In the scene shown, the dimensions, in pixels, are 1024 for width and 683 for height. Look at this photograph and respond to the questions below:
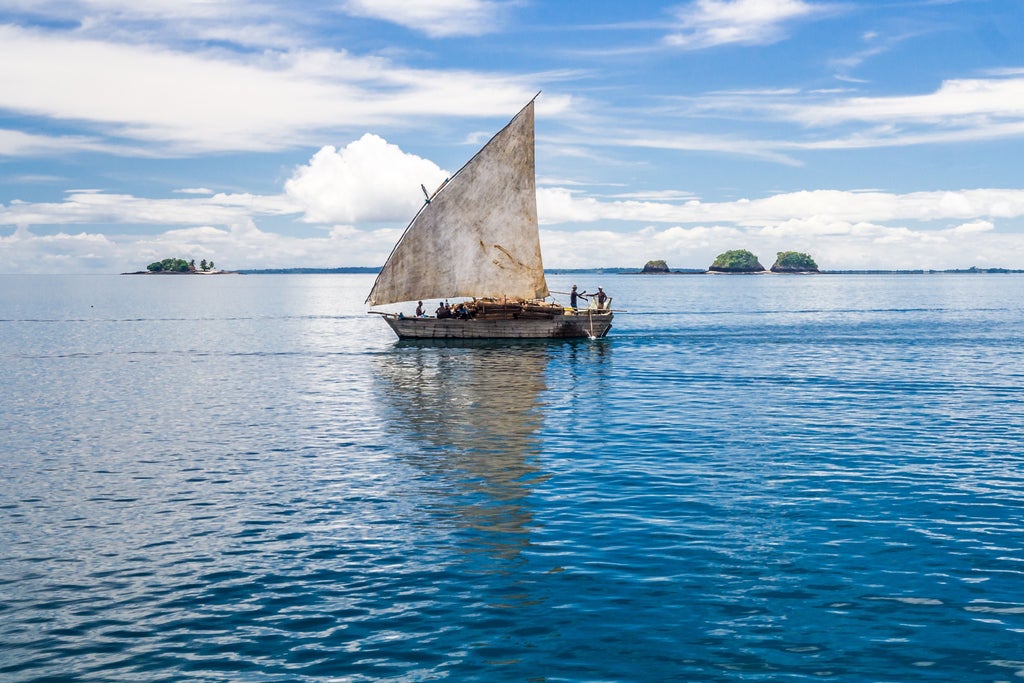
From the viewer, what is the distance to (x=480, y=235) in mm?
73438

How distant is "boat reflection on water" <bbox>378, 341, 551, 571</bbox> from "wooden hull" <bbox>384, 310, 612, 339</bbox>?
7957 millimetres

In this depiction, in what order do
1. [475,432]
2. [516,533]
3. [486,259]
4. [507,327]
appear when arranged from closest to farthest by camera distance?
[516,533]
[475,432]
[486,259]
[507,327]

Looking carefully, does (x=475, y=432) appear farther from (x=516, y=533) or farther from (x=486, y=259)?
(x=486, y=259)

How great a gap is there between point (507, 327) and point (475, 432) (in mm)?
42717

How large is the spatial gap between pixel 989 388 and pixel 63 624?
151ft

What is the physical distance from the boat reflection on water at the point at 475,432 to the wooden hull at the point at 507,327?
796 centimetres

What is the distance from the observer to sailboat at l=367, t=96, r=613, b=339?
2798 inches

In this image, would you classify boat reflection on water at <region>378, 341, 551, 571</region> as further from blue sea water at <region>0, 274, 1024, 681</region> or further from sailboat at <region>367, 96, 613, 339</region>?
sailboat at <region>367, 96, 613, 339</region>

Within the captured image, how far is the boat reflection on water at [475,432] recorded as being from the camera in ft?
72.7

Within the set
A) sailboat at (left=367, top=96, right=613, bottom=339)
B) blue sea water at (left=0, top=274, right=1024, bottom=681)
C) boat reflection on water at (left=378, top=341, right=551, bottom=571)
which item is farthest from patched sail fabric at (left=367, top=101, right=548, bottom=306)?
blue sea water at (left=0, top=274, right=1024, bottom=681)

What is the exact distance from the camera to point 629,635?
49.1 ft

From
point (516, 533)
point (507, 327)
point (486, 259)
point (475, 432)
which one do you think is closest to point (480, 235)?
point (486, 259)

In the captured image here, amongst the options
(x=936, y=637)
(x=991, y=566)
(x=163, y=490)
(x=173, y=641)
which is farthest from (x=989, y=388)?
(x=173, y=641)

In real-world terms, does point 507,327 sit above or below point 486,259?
below
